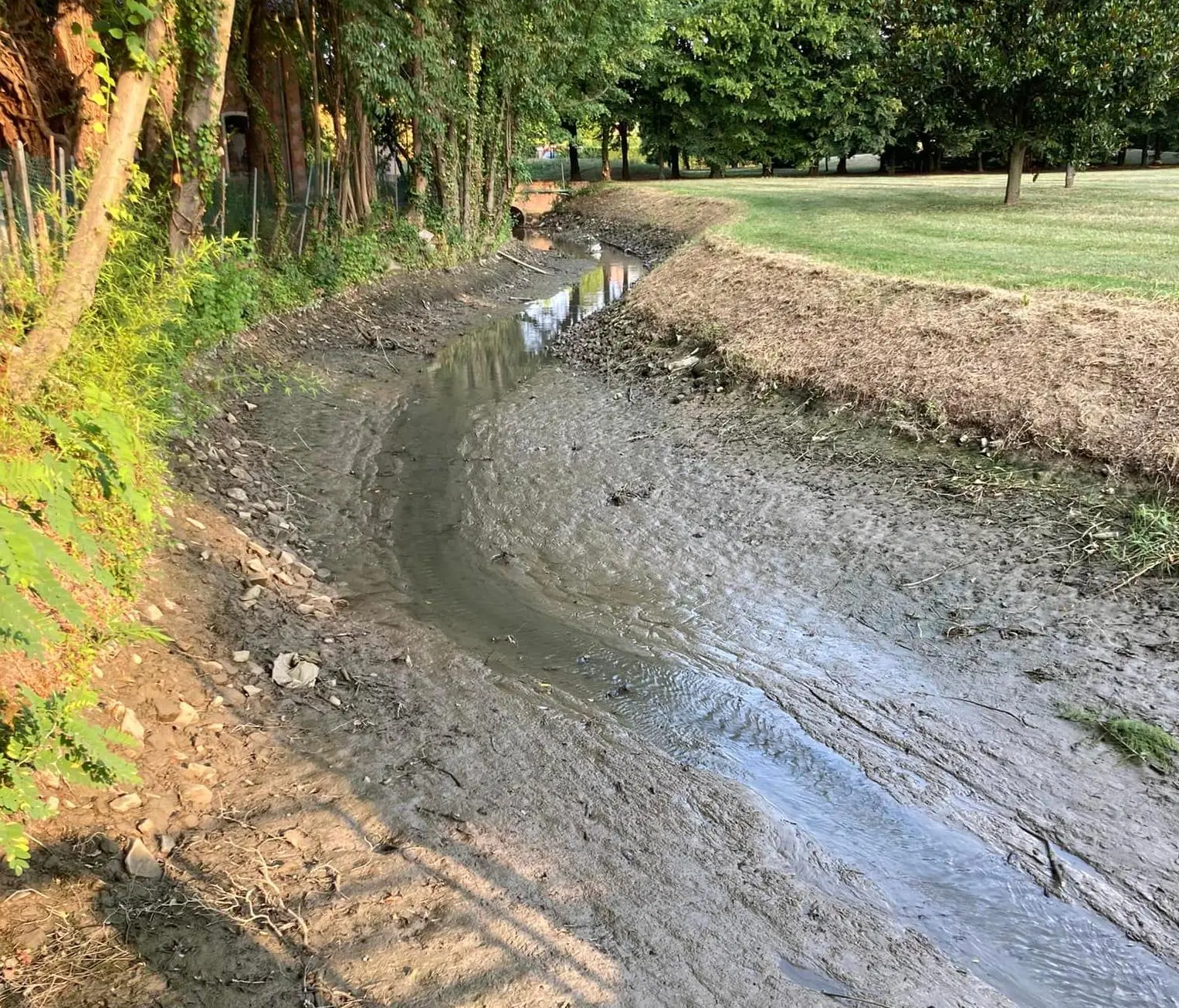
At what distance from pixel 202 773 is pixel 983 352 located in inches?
296

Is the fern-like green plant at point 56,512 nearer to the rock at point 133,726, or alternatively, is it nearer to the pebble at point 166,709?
the rock at point 133,726

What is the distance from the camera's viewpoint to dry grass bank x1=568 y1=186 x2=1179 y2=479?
22.1 feet

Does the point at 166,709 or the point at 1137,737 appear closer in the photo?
the point at 166,709

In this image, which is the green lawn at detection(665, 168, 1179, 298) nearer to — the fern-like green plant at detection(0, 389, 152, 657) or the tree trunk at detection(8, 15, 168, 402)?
the tree trunk at detection(8, 15, 168, 402)

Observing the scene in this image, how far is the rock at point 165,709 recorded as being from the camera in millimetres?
3861

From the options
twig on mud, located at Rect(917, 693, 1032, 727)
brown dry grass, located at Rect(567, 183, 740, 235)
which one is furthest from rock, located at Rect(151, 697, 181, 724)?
brown dry grass, located at Rect(567, 183, 740, 235)

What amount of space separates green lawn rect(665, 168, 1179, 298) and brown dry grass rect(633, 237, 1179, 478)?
2.28 feet

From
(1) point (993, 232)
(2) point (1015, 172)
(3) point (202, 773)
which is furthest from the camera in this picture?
(2) point (1015, 172)

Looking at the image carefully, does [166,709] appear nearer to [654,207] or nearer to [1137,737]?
[1137,737]

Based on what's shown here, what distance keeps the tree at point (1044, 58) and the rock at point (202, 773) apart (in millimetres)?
17315

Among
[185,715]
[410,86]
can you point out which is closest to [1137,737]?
[185,715]

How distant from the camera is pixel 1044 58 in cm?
1499

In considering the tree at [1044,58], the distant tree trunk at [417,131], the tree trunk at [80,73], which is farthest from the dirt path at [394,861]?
the tree at [1044,58]

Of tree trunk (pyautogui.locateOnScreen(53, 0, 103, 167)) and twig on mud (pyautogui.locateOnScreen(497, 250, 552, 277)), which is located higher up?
tree trunk (pyautogui.locateOnScreen(53, 0, 103, 167))
